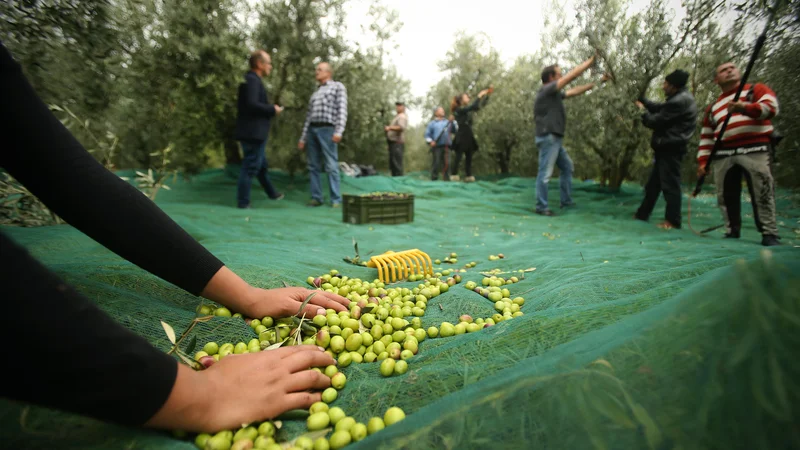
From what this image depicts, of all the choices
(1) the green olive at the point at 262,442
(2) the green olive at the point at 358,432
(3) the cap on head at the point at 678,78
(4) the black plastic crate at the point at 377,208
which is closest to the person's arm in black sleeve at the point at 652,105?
(3) the cap on head at the point at 678,78

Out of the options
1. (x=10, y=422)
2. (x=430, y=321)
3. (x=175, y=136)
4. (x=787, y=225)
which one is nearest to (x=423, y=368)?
(x=430, y=321)

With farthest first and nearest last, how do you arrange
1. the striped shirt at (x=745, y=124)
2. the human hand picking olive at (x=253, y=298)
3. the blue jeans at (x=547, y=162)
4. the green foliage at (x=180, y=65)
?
the blue jeans at (x=547, y=162) → the striped shirt at (x=745, y=124) → the green foliage at (x=180, y=65) → the human hand picking olive at (x=253, y=298)

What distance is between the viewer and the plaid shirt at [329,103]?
7.71 m

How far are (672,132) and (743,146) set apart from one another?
49.2 inches

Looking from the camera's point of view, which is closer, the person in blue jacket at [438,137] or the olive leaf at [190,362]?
the olive leaf at [190,362]

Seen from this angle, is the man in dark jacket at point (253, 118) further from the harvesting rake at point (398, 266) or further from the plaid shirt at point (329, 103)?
A: the harvesting rake at point (398, 266)

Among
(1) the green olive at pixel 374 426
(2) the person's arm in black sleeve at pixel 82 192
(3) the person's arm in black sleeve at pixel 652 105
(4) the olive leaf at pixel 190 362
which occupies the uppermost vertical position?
(3) the person's arm in black sleeve at pixel 652 105

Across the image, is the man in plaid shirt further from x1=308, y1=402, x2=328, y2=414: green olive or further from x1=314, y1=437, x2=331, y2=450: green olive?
x1=314, y1=437, x2=331, y2=450: green olive

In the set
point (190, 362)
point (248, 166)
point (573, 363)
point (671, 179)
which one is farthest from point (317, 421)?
point (671, 179)

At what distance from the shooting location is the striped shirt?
4.18 metres

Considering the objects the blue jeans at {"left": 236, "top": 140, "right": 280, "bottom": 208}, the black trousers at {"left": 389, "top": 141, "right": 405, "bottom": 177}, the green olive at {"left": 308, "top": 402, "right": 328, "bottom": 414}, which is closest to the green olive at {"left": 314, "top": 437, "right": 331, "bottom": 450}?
the green olive at {"left": 308, "top": 402, "right": 328, "bottom": 414}

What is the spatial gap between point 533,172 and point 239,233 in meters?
16.2

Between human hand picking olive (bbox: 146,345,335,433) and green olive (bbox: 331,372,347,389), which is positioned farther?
green olive (bbox: 331,372,347,389)

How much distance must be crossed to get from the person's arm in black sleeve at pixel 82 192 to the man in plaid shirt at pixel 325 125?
664 centimetres
